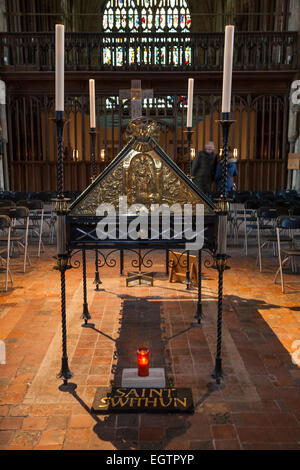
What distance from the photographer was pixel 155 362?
3.80 metres

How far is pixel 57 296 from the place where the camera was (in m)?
5.67

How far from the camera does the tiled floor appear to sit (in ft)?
9.08

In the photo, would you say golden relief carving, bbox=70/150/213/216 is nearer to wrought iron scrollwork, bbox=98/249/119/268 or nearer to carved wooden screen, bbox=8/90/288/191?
wrought iron scrollwork, bbox=98/249/119/268

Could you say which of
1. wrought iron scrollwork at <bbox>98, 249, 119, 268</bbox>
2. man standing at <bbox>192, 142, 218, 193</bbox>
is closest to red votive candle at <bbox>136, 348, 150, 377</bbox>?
wrought iron scrollwork at <bbox>98, 249, 119, 268</bbox>

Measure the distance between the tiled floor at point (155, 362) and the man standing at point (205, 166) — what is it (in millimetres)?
1625

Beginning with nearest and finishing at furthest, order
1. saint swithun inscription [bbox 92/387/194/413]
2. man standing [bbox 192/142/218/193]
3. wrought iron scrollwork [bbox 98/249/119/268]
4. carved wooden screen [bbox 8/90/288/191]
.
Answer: saint swithun inscription [bbox 92/387/194/413], wrought iron scrollwork [bbox 98/249/119/268], man standing [bbox 192/142/218/193], carved wooden screen [bbox 8/90/288/191]

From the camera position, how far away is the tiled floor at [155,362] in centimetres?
277
